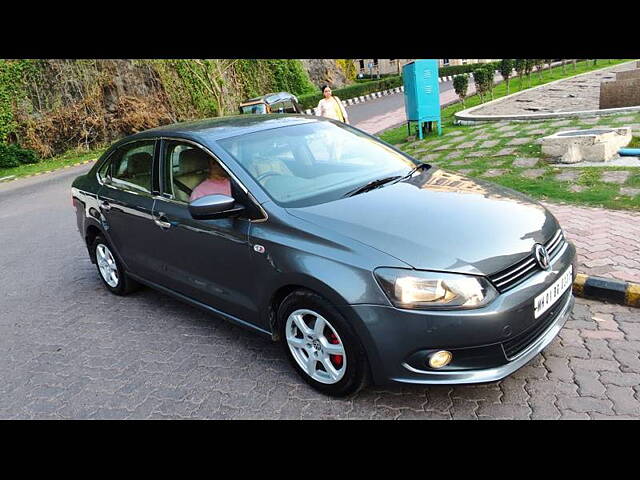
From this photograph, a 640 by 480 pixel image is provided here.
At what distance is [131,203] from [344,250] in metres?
2.36

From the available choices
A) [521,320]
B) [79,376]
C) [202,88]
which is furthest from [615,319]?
[202,88]

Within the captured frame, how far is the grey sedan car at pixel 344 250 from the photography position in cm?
281

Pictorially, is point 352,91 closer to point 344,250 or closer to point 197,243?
point 197,243

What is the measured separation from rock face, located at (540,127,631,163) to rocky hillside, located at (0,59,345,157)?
65.0 feet

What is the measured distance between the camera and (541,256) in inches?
122

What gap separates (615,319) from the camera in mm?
3867

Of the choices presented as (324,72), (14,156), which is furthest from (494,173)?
(324,72)

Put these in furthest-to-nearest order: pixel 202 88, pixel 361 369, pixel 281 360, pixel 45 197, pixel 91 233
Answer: pixel 202 88 < pixel 45 197 < pixel 91 233 < pixel 281 360 < pixel 361 369

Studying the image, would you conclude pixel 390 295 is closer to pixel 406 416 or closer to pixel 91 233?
pixel 406 416

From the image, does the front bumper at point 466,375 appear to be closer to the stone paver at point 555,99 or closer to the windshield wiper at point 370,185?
the windshield wiper at point 370,185

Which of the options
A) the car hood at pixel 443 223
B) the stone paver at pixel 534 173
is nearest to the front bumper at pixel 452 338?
the car hood at pixel 443 223

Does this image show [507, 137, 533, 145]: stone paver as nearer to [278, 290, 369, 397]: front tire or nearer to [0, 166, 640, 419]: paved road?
[0, 166, 640, 419]: paved road

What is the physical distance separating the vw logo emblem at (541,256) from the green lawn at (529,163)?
10.5ft

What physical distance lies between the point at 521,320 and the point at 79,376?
9.89ft
